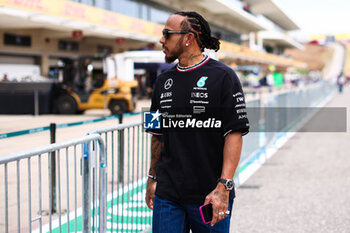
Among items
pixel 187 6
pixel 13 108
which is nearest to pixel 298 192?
pixel 13 108

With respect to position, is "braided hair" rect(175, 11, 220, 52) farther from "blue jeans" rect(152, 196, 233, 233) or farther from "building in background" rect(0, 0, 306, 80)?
"building in background" rect(0, 0, 306, 80)

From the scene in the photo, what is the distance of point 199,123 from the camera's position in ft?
8.09

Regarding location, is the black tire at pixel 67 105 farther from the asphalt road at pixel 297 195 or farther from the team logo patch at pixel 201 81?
the team logo patch at pixel 201 81

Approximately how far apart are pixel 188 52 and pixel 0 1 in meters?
16.3

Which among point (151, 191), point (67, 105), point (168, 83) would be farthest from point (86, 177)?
point (67, 105)

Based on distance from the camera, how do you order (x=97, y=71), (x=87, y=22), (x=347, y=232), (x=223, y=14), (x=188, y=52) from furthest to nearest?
(x=223, y=14) → (x=87, y=22) → (x=97, y=71) → (x=347, y=232) → (x=188, y=52)

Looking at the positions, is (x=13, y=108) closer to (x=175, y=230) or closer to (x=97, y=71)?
(x=97, y=71)

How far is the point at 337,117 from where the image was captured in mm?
18641

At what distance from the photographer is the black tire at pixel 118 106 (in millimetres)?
17984

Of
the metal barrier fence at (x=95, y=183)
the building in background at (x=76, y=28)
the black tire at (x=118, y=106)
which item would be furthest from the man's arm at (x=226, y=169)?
the black tire at (x=118, y=106)

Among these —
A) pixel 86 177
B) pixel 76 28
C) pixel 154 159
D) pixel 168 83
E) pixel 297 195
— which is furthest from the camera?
pixel 76 28

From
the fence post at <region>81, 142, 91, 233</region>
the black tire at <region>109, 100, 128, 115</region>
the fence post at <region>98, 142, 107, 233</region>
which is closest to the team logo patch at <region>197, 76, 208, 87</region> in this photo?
the fence post at <region>81, 142, 91, 233</region>

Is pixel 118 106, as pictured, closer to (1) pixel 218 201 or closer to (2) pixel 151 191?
(2) pixel 151 191

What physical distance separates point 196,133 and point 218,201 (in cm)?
35
